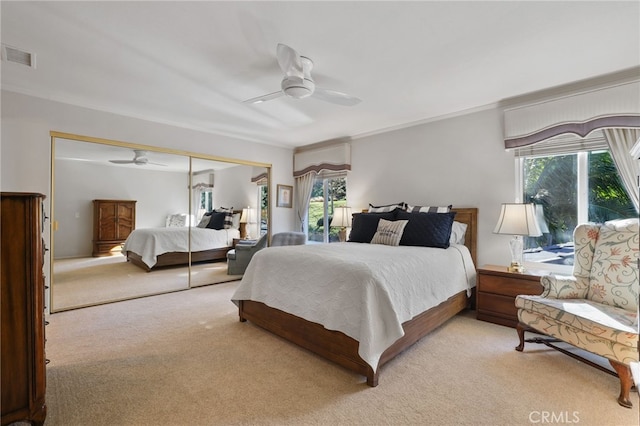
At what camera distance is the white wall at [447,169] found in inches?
134

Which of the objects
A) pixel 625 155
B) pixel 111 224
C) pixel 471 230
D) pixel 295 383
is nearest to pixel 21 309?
pixel 295 383

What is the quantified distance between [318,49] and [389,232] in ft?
6.55

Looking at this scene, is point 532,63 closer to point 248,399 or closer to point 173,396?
point 248,399

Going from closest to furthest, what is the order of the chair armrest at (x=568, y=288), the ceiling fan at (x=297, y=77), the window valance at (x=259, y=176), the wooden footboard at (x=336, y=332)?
the wooden footboard at (x=336, y=332) < the ceiling fan at (x=297, y=77) < the chair armrest at (x=568, y=288) < the window valance at (x=259, y=176)

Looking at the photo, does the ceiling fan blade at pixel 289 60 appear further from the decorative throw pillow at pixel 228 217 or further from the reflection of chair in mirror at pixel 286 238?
the reflection of chair in mirror at pixel 286 238

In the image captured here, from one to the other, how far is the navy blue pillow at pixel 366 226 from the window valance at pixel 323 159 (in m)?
1.38

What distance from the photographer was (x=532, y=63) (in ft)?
8.23

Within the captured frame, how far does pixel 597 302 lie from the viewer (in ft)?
7.15

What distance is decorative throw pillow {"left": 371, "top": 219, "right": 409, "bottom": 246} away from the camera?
325cm

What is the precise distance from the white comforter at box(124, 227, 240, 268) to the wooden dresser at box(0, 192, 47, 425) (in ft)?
8.92

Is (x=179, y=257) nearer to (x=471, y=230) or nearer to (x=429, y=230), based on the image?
(x=429, y=230)

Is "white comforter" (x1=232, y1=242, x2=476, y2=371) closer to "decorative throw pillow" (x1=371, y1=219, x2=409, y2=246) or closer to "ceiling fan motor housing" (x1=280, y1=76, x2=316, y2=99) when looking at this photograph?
"decorative throw pillow" (x1=371, y1=219, x2=409, y2=246)

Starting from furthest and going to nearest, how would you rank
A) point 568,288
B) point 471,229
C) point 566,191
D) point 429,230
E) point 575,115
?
point 471,229, point 429,230, point 566,191, point 575,115, point 568,288

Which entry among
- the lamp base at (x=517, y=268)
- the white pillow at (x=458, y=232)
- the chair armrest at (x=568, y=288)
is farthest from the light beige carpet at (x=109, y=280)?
the chair armrest at (x=568, y=288)
